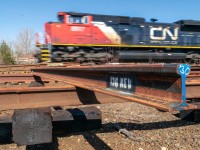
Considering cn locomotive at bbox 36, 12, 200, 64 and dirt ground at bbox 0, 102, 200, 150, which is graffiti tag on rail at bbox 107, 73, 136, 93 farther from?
cn locomotive at bbox 36, 12, 200, 64

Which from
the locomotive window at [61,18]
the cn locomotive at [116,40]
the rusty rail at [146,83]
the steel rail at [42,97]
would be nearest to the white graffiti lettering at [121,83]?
the rusty rail at [146,83]

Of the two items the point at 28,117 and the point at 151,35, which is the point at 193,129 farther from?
the point at 151,35

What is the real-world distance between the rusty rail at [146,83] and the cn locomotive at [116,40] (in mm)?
14034

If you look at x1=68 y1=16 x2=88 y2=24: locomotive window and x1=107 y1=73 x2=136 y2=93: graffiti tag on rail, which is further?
x1=68 y1=16 x2=88 y2=24: locomotive window

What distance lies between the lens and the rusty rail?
1.85m

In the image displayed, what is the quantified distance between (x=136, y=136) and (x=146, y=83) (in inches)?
74.3

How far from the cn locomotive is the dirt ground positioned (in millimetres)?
12357

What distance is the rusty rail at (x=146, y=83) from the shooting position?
185 cm

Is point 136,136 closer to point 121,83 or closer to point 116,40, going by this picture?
point 121,83

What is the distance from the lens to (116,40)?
1842 cm

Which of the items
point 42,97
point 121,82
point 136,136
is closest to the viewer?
point 121,82

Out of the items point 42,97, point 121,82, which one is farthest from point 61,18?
point 121,82

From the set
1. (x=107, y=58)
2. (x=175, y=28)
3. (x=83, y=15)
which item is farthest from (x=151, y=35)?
(x=83, y=15)

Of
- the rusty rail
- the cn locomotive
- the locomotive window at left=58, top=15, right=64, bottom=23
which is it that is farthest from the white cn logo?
the rusty rail
